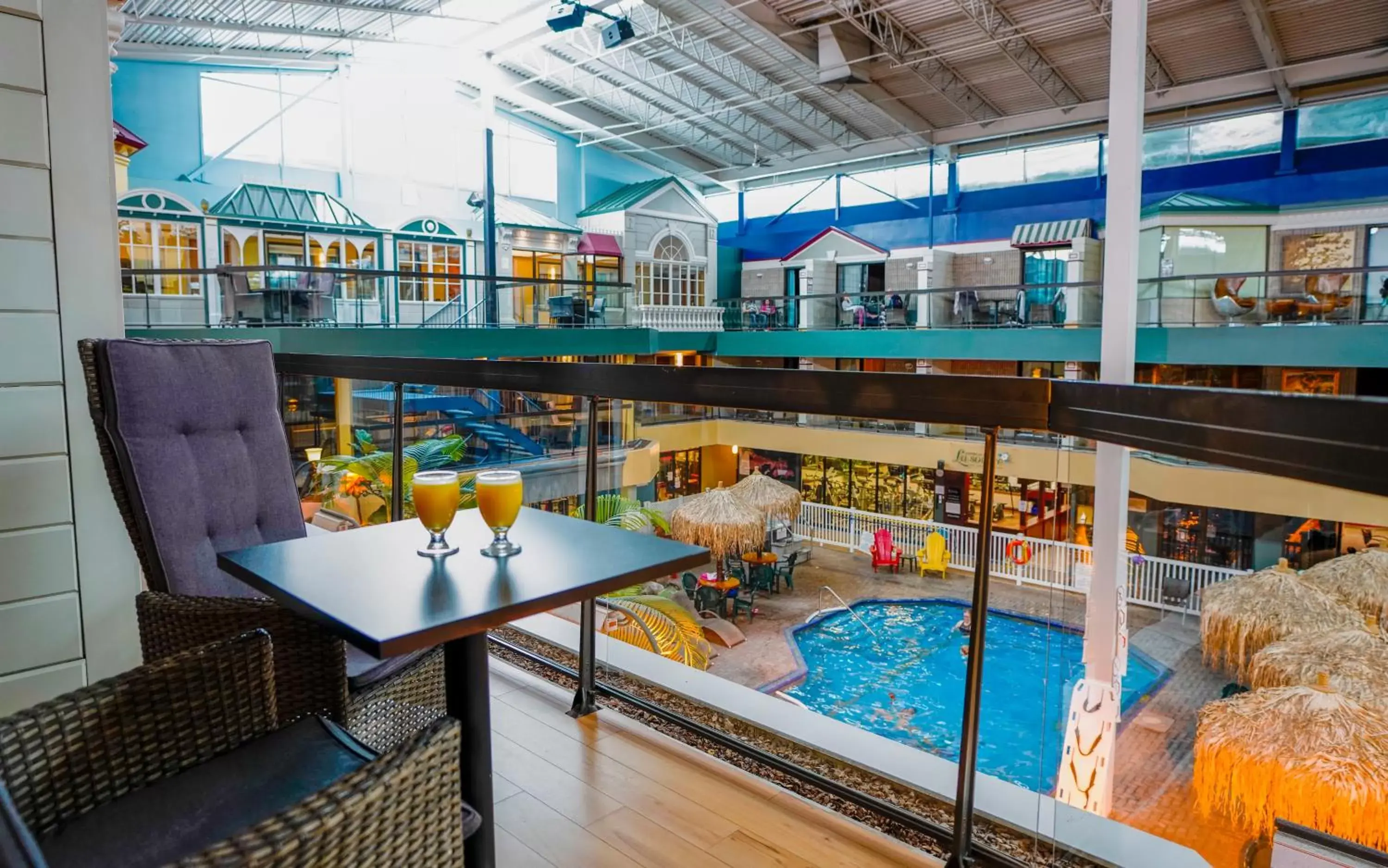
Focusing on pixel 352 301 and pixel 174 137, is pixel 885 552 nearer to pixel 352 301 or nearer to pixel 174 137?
pixel 352 301

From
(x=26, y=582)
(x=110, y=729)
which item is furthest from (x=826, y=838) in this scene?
(x=26, y=582)

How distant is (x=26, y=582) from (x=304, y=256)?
50.8 ft

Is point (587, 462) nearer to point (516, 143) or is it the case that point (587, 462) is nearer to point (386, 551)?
point (386, 551)

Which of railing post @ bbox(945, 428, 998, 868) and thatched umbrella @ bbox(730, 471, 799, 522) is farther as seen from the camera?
thatched umbrella @ bbox(730, 471, 799, 522)

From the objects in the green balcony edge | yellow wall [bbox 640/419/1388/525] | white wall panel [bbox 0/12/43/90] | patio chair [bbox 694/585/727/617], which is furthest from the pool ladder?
the green balcony edge

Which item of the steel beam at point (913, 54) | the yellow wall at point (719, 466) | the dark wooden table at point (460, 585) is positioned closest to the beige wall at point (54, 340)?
the dark wooden table at point (460, 585)

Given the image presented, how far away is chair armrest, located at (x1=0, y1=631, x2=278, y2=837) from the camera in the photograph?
3.14ft

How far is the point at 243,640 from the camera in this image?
1.18 meters

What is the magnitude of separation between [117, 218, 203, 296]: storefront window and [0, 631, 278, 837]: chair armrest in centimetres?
1308

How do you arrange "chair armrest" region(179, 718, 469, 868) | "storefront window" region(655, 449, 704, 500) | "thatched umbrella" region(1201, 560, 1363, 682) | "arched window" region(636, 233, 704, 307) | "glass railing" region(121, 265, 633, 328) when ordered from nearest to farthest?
"chair armrest" region(179, 718, 469, 868) → "thatched umbrella" region(1201, 560, 1363, 682) → "storefront window" region(655, 449, 704, 500) → "glass railing" region(121, 265, 633, 328) → "arched window" region(636, 233, 704, 307)

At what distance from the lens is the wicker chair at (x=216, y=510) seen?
134 centimetres

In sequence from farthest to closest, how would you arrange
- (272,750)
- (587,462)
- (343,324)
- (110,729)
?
(343,324) < (587,462) < (272,750) < (110,729)

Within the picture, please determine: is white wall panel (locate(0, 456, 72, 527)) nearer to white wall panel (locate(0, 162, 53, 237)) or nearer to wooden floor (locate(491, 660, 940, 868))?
white wall panel (locate(0, 162, 53, 237))

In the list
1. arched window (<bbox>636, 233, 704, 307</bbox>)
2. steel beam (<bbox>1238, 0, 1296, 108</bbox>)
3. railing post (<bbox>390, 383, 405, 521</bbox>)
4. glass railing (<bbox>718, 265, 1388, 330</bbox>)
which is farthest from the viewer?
arched window (<bbox>636, 233, 704, 307</bbox>)
